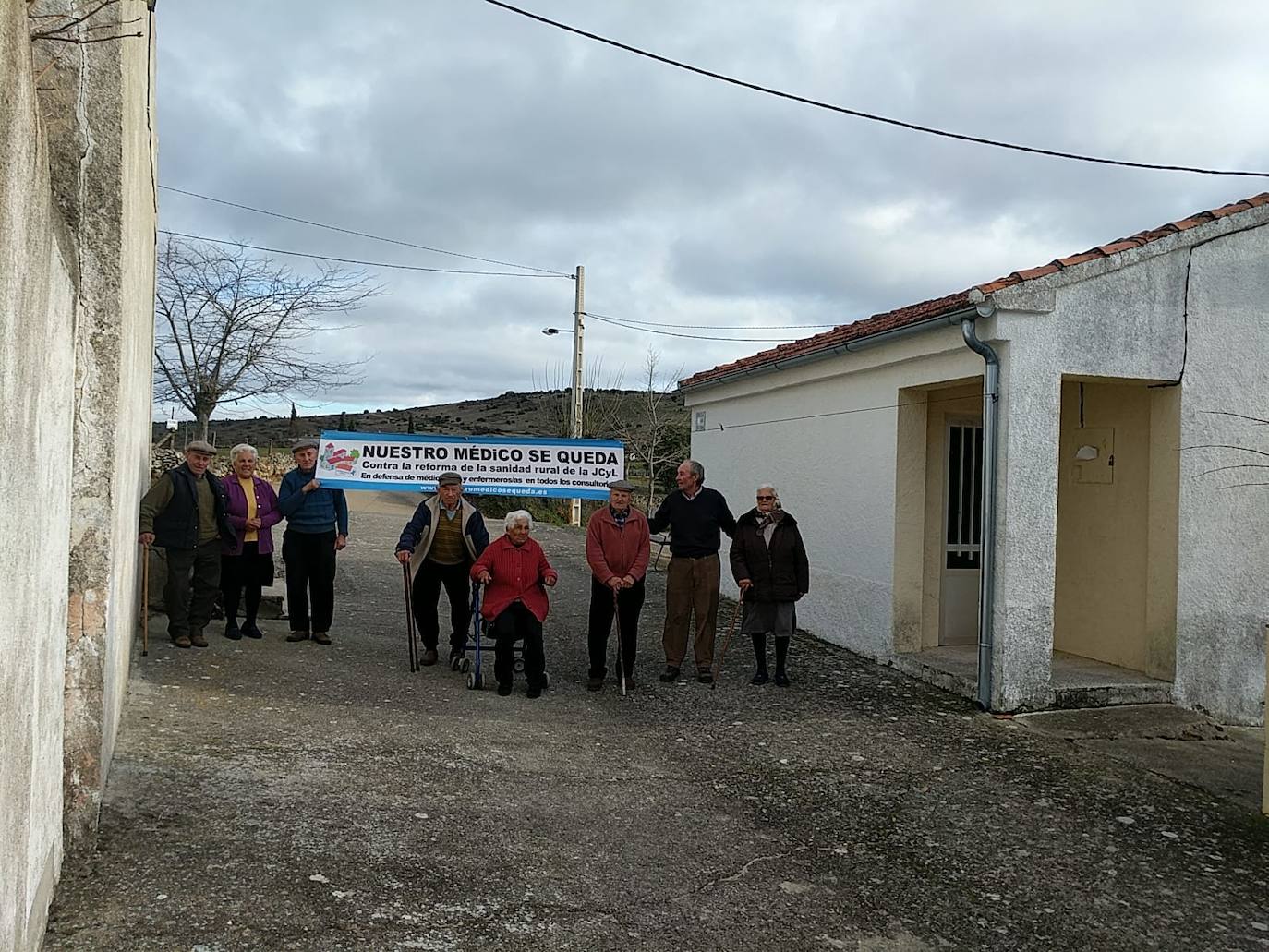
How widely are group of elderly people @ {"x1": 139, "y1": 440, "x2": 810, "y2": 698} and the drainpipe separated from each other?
1447mm

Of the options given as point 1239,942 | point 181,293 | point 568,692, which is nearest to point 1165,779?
point 1239,942

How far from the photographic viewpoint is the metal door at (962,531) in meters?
10.3

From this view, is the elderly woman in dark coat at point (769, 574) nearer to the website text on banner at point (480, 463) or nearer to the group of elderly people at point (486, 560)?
the group of elderly people at point (486, 560)

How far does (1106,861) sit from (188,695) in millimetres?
5729

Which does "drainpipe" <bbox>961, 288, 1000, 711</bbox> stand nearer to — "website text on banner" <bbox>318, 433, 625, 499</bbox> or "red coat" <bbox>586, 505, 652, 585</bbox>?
"red coat" <bbox>586, 505, 652, 585</bbox>

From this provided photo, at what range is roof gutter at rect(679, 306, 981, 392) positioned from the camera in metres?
8.44

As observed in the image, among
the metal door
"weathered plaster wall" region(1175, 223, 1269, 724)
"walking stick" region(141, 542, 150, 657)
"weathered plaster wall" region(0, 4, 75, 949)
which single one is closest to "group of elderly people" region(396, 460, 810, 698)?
"walking stick" region(141, 542, 150, 657)

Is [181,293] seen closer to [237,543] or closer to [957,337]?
[237,543]

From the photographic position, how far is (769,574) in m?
8.98

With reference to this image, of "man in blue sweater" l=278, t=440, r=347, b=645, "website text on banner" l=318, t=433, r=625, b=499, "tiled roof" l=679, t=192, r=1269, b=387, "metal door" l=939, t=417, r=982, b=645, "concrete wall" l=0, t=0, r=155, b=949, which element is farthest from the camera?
"metal door" l=939, t=417, r=982, b=645

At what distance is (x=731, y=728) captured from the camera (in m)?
7.68

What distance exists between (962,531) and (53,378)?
856 centimetres

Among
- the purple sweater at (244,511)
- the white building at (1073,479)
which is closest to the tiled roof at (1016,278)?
the white building at (1073,479)

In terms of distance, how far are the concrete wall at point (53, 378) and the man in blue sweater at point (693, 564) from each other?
14.8 ft
